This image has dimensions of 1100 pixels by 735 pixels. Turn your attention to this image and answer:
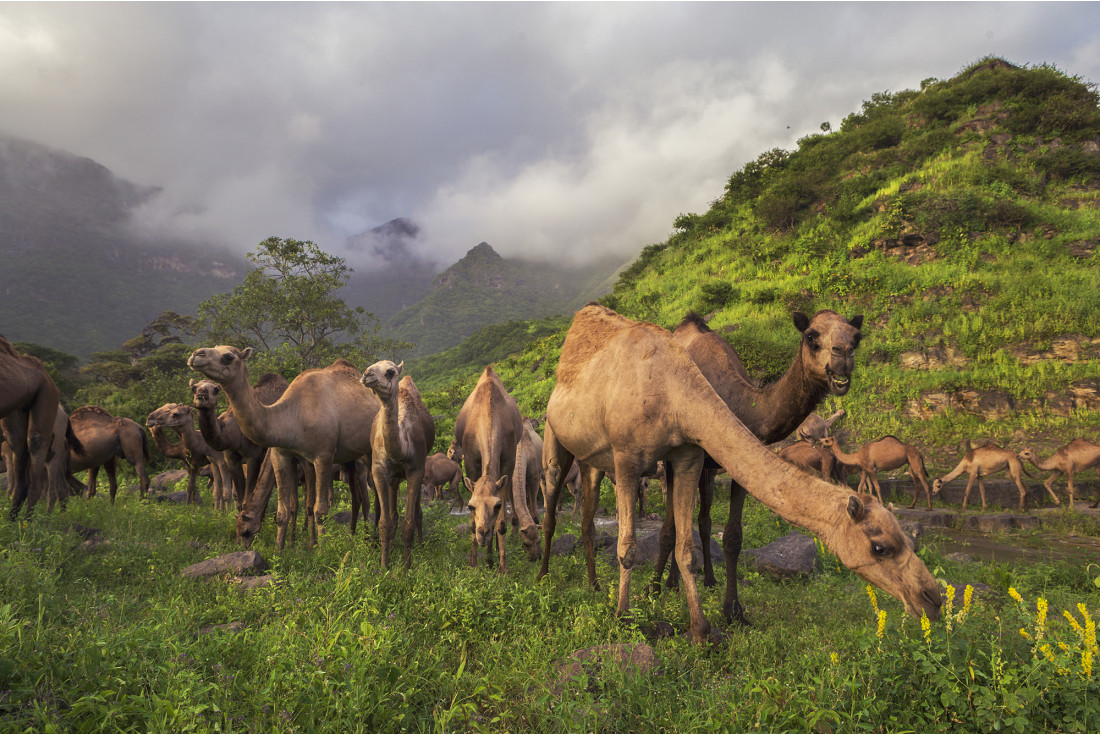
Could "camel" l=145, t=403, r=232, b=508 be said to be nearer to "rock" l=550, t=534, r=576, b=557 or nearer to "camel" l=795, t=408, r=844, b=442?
"rock" l=550, t=534, r=576, b=557

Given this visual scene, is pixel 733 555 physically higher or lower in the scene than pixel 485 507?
lower

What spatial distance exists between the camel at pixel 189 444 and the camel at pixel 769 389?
984cm

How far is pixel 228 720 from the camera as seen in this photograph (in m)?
2.93

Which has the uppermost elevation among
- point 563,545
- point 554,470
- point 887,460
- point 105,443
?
point 105,443

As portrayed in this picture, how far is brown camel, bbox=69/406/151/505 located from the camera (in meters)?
13.4

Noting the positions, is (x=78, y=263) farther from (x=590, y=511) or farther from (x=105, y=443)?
(x=590, y=511)

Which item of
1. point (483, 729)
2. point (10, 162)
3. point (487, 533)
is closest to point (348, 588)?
point (487, 533)

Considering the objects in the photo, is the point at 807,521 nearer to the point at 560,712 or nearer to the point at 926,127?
the point at 560,712

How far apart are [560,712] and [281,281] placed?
126 ft

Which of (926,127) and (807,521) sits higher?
(926,127)

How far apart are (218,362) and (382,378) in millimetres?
2278

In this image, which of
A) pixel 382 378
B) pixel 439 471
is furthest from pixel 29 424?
pixel 439 471

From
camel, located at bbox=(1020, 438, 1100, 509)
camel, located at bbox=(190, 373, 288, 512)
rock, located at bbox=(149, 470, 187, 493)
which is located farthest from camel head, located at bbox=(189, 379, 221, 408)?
camel, located at bbox=(1020, 438, 1100, 509)

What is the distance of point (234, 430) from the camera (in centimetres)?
949
